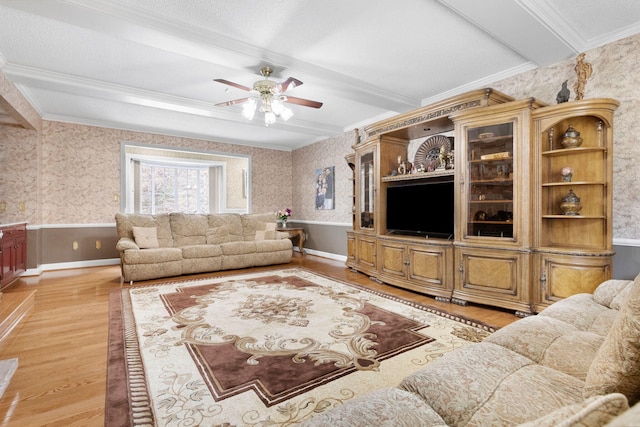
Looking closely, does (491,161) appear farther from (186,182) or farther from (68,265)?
(186,182)

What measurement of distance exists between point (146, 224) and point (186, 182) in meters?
3.80

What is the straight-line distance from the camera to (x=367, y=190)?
4.95 meters

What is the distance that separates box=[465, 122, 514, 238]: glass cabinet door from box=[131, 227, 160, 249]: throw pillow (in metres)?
4.66

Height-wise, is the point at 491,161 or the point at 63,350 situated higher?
the point at 491,161

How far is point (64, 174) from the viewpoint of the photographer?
5465mm

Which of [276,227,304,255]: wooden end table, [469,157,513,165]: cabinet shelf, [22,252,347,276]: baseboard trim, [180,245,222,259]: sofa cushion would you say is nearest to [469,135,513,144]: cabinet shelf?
[469,157,513,165]: cabinet shelf

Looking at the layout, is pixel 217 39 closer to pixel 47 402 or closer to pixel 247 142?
pixel 47 402

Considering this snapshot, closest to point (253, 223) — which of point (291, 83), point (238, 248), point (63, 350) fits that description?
point (238, 248)

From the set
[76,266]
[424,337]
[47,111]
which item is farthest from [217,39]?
[76,266]

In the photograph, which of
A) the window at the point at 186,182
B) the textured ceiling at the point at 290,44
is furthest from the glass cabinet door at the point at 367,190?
the window at the point at 186,182

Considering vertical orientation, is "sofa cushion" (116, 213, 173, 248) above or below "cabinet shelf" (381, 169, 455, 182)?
below

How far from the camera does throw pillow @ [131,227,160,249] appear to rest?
16.2 ft

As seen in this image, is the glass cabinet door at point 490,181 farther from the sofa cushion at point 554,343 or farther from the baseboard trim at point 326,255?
the baseboard trim at point 326,255

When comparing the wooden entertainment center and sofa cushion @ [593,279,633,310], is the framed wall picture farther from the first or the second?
sofa cushion @ [593,279,633,310]
